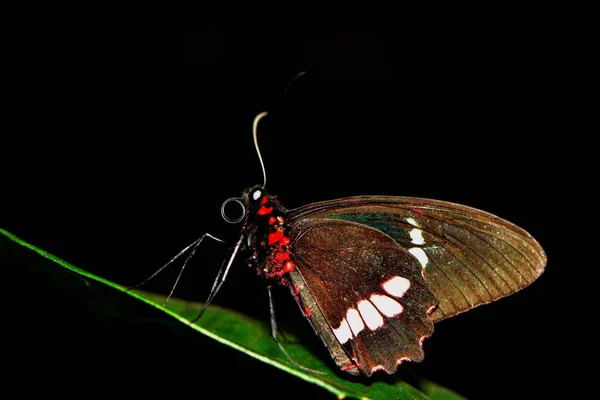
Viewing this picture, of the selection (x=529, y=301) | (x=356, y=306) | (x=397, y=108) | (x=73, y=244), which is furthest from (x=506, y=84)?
(x=73, y=244)

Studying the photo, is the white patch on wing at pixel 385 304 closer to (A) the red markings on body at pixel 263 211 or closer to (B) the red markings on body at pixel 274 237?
(B) the red markings on body at pixel 274 237

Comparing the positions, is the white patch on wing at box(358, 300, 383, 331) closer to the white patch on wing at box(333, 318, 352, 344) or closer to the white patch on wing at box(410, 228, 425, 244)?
the white patch on wing at box(333, 318, 352, 344)

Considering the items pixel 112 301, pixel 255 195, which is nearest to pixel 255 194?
pixel 255 195

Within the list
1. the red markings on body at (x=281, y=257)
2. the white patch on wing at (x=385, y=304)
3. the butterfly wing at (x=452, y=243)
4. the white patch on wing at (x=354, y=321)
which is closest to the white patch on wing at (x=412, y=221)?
the butterfly wing at (x=452, y=243)

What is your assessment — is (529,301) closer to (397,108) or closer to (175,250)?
(397,108)

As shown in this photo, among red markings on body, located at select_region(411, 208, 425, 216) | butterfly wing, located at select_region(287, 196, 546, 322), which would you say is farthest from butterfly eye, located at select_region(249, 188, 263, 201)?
red markings on body, located at select_region(411, 208, 425, 216)

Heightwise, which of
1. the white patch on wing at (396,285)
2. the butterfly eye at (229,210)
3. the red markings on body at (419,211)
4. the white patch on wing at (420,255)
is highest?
the butterfly eye at (229,210)

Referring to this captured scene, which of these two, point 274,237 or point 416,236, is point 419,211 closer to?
point 416,236
